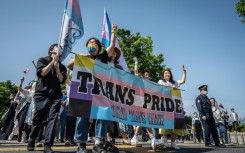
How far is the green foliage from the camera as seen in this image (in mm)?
52219

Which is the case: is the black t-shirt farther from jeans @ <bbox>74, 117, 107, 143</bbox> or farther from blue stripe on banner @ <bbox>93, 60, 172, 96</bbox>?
jeans @ <bbox>74, 117, 107, 143</bbox>

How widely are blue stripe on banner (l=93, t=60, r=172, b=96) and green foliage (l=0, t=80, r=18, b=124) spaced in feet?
151

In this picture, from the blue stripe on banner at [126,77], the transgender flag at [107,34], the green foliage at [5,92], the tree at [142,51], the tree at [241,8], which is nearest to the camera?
the blue stripe on banner at [126,77]

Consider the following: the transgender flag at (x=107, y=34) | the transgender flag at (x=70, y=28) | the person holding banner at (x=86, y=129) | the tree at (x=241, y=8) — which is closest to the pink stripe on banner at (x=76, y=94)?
the person holding banner at (x=86, y=129)

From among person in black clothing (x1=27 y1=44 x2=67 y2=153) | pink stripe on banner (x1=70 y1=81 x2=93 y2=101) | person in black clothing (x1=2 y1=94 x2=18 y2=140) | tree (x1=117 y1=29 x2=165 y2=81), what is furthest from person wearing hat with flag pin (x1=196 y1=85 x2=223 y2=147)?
tree (x1=117 y1=29 x2=165 y2=81)

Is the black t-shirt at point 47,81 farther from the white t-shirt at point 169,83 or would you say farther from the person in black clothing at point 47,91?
the white t-shirt at point 169,83

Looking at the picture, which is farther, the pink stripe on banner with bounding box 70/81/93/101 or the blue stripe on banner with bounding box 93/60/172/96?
the blue stripe on banner with bounding box 93/60/172/96

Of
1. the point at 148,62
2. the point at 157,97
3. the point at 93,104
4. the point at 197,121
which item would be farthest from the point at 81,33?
the point at 148,62

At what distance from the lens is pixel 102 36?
9.80 metres

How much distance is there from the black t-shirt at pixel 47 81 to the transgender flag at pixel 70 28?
0.33 m

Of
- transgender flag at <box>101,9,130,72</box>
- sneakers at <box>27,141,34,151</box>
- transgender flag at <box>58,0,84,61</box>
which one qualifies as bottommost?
sneakers at <box>27,141,34,151</box>

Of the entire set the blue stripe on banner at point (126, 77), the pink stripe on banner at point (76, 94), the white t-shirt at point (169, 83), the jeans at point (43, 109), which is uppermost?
the white t-shirt at point (169, 83)

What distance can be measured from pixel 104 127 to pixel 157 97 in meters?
2.54

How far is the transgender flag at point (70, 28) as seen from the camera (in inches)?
216
